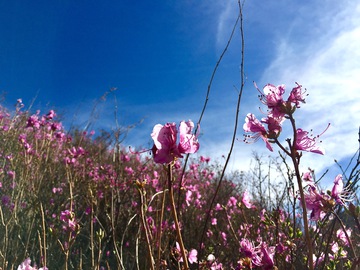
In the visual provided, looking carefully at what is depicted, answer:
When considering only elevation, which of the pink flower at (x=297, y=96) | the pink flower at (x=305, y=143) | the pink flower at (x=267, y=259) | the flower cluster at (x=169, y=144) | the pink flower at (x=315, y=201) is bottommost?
the pink flower at (x=267, y=259)

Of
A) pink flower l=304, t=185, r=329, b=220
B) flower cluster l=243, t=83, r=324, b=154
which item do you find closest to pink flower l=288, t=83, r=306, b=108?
flower cluster l=243, t=83, r=324, b=154

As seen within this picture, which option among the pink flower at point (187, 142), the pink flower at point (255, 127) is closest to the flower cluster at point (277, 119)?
the pink flower at point (255, 127)

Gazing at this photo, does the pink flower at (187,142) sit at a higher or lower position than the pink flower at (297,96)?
lower

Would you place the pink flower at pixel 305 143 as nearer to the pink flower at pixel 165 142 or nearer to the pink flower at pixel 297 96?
the pink flower at pixel 297 96

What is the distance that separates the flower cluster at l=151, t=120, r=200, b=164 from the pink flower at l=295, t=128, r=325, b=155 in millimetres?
411

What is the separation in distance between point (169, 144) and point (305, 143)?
1.74 feet

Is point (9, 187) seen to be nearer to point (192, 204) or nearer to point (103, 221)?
point (103, 221)

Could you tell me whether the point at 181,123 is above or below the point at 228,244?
below

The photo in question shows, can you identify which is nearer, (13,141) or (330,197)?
(330,197)

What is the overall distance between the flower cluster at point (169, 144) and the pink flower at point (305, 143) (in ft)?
1.35

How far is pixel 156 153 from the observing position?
1.17 metres

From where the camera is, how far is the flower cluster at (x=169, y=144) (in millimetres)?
1177

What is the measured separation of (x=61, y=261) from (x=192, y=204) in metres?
2.26

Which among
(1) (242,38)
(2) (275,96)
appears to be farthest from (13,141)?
(2) (275,96)
